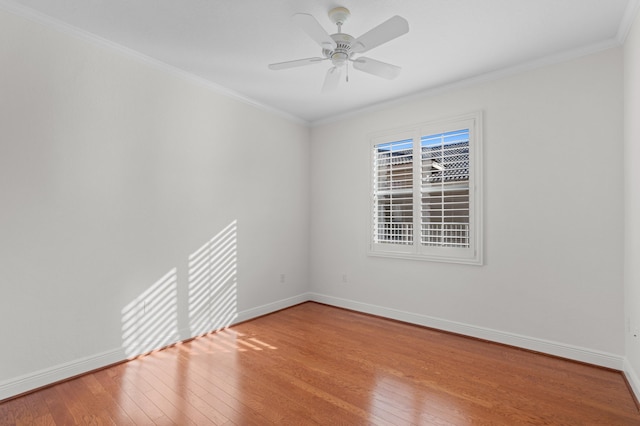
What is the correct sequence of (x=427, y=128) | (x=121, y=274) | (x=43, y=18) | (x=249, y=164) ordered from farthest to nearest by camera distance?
(x=249, y=164)
(x=427, y=128)
(x=121, y=274)
(x=43, y=18)

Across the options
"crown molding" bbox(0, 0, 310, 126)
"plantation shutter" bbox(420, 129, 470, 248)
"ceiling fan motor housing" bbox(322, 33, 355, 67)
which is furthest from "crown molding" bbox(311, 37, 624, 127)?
"ceiling fan motor housing" bbox(322, 33, 355, 67)

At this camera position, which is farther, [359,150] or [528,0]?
[359,150]

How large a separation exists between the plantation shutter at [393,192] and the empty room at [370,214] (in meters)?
0.03

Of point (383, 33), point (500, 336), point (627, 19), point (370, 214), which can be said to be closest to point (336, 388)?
point (500, 336)

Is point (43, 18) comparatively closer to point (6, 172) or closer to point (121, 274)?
point (6, 172)

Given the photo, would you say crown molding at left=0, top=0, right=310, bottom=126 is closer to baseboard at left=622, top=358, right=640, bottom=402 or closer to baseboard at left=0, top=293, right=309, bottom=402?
baseboard at left=0, top=293, right=309, bottom=402

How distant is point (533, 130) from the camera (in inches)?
120

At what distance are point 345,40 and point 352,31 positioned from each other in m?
0.38

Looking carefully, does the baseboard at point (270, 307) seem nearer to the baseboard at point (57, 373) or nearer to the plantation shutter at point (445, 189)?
the baseboard at point (57, 373)

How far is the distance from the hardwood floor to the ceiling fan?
95.0 inches

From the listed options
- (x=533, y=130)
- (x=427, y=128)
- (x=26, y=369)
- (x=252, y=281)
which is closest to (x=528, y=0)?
(x=533, y=130)

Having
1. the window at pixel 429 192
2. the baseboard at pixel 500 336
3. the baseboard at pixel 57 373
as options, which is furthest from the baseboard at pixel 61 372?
the window at pixel 429 192

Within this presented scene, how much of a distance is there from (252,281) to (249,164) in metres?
1.47

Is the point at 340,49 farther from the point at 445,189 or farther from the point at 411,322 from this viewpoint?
the point at 411,322
